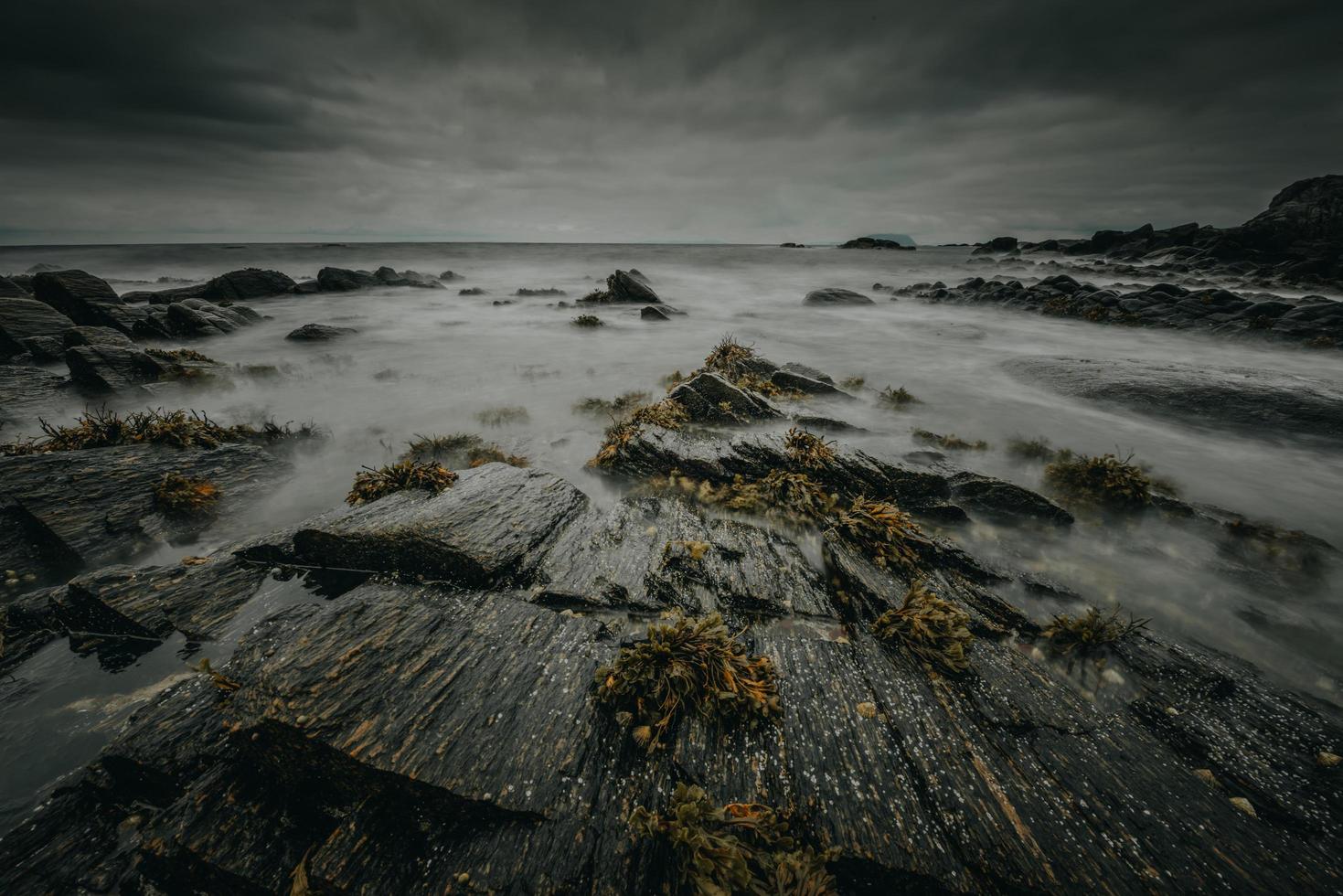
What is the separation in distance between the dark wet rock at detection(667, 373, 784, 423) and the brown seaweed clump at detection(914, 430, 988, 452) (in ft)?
9.86

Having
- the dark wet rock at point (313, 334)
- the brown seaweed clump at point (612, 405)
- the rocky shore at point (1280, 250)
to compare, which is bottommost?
the brown seaweed clump at point (612, 405)

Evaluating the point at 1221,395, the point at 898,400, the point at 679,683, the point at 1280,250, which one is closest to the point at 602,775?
the point at 679,683

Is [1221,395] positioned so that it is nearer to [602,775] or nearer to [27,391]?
[602,775]

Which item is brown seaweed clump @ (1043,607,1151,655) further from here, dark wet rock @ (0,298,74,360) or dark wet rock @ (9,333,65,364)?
dark wet rock @ (0,298,74,360)

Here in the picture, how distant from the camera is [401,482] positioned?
21.4ft

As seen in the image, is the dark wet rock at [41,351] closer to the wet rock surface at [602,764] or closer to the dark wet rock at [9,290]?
the dark wet rock at [9,290]

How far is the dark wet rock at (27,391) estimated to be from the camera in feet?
31.3

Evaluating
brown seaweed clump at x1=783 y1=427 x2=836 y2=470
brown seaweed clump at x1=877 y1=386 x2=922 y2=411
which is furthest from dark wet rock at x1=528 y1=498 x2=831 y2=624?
brown seaweed clump at x1=877 y1=386 x2=922 y2=411

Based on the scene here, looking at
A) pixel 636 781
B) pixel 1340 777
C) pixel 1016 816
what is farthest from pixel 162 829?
pixel 1340 777

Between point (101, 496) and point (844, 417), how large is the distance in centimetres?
1236

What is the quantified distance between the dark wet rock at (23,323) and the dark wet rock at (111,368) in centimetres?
454

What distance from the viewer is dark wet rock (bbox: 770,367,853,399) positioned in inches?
459

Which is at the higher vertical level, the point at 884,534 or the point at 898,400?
the point at 898,400

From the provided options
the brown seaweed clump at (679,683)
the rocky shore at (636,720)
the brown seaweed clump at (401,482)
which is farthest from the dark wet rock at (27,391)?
the brown seaweed clump at (679,683)
